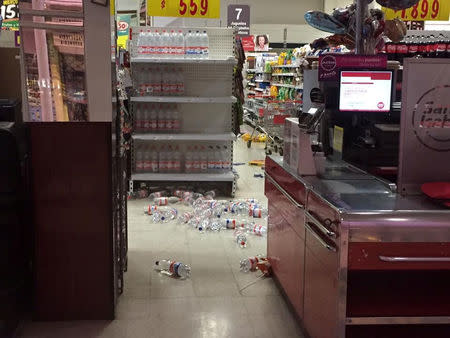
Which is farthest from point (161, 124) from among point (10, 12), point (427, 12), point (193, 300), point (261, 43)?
point (261, 43)

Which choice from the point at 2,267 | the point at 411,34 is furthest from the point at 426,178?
the point at 411,34

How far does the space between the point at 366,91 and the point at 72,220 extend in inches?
80.8

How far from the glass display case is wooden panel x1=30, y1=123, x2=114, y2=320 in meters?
0.12

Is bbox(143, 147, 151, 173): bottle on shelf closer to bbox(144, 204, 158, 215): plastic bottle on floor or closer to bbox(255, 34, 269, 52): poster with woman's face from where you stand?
bbox(144, 204, 158, 215): plastic bottle on floor

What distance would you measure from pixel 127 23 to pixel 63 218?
1140 cm

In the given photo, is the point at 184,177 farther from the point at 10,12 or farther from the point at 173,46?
the point at 10,12

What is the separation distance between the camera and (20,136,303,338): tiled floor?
11.1 ft

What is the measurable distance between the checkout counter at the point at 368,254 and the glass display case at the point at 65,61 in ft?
4.25

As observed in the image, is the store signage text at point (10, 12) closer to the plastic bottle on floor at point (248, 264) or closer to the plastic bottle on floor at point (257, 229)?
the plastic bottle on floor at point (257, 229)

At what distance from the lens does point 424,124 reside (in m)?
2.74

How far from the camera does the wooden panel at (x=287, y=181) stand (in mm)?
3107

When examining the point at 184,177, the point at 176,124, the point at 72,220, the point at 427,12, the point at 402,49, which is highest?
the point at 427,12

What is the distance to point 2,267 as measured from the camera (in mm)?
3158

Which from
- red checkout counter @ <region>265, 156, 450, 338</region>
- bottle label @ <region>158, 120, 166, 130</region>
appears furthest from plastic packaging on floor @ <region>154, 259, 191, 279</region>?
bottle label @ <region>158, 120, 166, 130</region>
